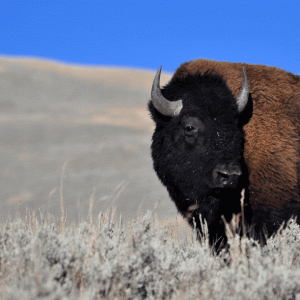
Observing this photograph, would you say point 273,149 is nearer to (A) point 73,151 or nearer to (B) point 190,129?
(B) point 190,129

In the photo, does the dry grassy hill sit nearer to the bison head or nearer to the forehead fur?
the bison head

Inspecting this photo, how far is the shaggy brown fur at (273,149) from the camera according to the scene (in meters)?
4.90

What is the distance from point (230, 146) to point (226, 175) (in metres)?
0.53

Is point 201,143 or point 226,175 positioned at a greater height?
point 201,143

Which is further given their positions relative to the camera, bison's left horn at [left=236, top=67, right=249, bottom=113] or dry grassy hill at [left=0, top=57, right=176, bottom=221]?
dry grassy hill at [left=0, top=57, right=176, bottom=221]

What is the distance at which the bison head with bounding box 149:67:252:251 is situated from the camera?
4770mm

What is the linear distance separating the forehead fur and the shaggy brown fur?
315 millimetres

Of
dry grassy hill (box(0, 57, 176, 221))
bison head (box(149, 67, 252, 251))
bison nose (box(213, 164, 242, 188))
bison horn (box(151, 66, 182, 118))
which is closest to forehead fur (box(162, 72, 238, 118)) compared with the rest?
bison head (box(149, 67, 252, 251))

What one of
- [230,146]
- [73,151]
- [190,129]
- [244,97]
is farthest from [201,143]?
[73,151]

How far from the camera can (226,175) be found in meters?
4.34

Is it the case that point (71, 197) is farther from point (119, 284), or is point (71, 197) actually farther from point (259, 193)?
point (119, 284)

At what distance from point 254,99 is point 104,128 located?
22359 mm

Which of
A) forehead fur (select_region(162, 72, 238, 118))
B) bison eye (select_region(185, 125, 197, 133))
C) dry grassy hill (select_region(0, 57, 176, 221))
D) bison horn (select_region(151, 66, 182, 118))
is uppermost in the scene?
forehead fur (select_region(162, 72, 238, 118))

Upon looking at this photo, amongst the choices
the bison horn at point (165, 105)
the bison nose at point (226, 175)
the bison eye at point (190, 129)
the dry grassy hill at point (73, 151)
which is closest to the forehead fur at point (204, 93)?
the bison horn at point (165, 105)
